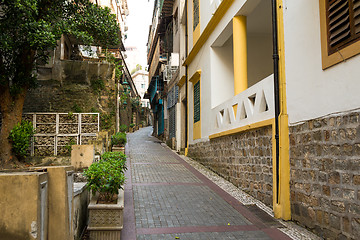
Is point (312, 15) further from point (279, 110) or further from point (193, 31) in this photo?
point (193, 31)

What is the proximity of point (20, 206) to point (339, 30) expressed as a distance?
455cm

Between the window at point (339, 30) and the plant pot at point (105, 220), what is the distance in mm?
3830

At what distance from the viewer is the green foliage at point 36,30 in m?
8.54

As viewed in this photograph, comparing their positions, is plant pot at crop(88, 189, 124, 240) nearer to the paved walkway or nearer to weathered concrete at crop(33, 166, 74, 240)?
the paved walkway

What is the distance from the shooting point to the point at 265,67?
35.7 feet

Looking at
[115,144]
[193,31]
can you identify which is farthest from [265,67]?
[115,144]

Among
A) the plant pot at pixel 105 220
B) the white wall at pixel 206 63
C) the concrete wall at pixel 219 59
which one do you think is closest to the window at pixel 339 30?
the plant pot at pixel 105 220

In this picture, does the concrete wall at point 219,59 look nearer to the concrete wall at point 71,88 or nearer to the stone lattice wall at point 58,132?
the stone lattice wall at point 58,132

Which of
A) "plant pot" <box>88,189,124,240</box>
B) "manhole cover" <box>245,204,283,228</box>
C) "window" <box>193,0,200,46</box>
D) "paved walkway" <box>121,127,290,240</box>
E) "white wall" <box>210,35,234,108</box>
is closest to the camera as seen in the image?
"plant pot" <box>88,189,124,240</box>

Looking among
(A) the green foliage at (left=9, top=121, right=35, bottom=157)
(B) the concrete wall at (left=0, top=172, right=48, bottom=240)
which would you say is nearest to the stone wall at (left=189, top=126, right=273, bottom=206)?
(B) the concrete wall at (left=0, top=172, right=48, bottom=240)

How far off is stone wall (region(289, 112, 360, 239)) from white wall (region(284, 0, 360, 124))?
0.67 ft

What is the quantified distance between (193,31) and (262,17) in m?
4.28

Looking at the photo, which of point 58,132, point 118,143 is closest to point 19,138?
point 58,132

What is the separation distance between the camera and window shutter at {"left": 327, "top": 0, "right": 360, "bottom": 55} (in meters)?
4.09
